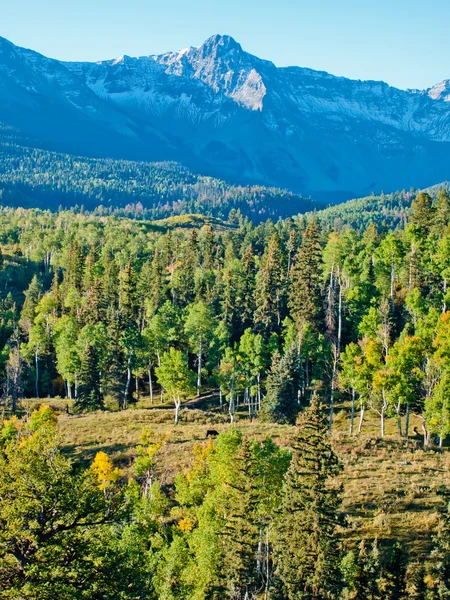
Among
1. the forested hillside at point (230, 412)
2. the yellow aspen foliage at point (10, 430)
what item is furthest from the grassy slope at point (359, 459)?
the yellow aspen foliage at point (10, 430)

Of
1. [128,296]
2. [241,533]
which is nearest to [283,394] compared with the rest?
[241,533]

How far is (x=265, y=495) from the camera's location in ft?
131

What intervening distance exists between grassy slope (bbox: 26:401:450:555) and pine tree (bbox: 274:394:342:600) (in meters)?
6.52

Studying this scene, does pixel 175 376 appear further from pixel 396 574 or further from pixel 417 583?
pixel 417 583

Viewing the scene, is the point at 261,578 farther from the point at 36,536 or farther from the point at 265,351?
the point at 265,351

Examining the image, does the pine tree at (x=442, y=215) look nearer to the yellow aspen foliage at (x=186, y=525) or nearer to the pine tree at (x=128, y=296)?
the pine tree at (x=128, y=296)

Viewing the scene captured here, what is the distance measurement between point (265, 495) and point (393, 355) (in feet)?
107

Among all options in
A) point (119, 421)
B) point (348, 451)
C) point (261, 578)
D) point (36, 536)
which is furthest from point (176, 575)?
point (119, 421)

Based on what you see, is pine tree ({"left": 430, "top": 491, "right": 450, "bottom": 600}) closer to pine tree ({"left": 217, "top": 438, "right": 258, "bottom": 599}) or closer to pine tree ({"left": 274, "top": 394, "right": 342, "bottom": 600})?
pine tree ({"left": 274, "top": 394, "right": 342, "bottom": 600})

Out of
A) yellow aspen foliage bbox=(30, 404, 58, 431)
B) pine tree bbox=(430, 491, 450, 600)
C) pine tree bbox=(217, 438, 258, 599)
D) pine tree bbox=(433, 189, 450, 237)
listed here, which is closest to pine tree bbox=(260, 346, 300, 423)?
yellow aspen foliage bbox=(30, 404, 58, 431)

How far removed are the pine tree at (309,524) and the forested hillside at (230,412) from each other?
0.11 m

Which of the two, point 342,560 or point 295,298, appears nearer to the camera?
point 342,560

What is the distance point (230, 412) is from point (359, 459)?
27272 mm

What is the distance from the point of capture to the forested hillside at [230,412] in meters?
24.8
